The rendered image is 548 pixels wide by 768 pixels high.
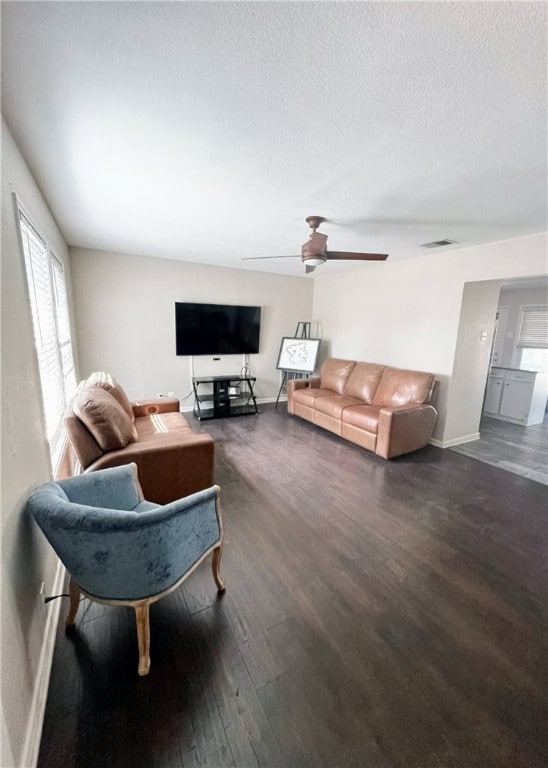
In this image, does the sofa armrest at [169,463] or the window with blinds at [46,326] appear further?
the sofa armrest at [169,463]

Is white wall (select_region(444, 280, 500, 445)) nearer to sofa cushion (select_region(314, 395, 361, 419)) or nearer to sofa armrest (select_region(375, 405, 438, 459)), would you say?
sofa armrest (select_region(375, 405, 438, 459))

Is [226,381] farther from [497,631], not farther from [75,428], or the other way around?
[497,631]

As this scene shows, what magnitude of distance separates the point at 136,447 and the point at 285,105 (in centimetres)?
219

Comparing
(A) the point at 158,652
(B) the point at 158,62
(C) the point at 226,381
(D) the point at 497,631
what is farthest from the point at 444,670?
(C) the point at 226,381

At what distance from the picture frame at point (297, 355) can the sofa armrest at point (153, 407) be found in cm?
251

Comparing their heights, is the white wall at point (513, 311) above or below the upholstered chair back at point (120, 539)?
Answer: above

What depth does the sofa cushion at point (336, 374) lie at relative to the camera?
15.5 feet

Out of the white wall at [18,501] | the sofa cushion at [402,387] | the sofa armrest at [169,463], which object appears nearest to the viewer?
the white wall at [18,501]

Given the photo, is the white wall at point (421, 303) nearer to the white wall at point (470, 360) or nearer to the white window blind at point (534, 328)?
the white wall at point (470, 360)

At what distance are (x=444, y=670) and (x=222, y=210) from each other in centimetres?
323

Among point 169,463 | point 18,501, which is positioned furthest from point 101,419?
point 18,501

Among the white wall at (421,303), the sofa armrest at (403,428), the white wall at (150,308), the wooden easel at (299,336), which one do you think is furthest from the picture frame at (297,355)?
the sofa armrest at (403,428)

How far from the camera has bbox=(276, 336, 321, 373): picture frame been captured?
17.4 ft

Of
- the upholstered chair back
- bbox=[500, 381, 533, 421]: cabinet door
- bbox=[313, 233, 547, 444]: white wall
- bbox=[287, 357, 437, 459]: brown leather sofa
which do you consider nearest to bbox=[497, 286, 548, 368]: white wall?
bbox=[500, 381, 533, 421]: cabinet door
